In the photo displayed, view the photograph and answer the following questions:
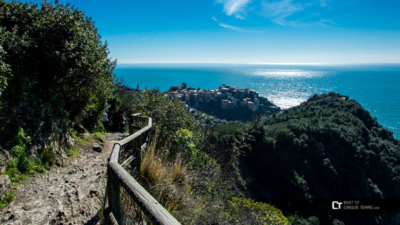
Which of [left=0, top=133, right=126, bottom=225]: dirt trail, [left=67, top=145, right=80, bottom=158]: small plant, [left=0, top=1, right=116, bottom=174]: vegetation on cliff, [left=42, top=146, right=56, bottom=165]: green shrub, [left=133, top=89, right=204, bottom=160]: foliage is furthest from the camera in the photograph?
[left=133, top=89, right=204, bottom=160]: foliage

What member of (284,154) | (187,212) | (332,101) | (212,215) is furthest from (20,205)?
(332,101)

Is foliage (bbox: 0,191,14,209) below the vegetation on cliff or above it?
below

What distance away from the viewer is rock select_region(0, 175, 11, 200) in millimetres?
3301

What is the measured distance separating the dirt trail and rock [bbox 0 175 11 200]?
181mm

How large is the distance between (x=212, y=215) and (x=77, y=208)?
246cm

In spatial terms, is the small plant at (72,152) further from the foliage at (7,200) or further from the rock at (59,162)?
the foliage at (7,200)

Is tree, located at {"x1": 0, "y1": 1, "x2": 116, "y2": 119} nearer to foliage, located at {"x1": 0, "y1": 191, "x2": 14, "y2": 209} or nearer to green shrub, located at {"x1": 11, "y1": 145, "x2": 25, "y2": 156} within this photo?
green shrub, located at {"x1": 11, "y1": 145, "x2": 25, "y2": 156}

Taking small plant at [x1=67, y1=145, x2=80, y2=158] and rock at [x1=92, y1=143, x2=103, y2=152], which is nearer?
small plant at [x1=67, y1=145, x2=80, y2=158]

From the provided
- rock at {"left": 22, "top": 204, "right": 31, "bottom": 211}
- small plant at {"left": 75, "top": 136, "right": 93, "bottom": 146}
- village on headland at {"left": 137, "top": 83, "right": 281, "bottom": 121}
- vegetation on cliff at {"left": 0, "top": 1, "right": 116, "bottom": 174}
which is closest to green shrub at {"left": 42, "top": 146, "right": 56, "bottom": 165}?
vegetation on cliff at {"left": 0, "top": 1, "right": 116, "bottom": 174}

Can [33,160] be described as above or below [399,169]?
above

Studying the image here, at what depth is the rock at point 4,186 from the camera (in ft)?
10.8

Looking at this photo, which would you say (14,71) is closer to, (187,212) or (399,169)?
(187,212)

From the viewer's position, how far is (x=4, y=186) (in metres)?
3.37

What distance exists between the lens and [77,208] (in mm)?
3484
